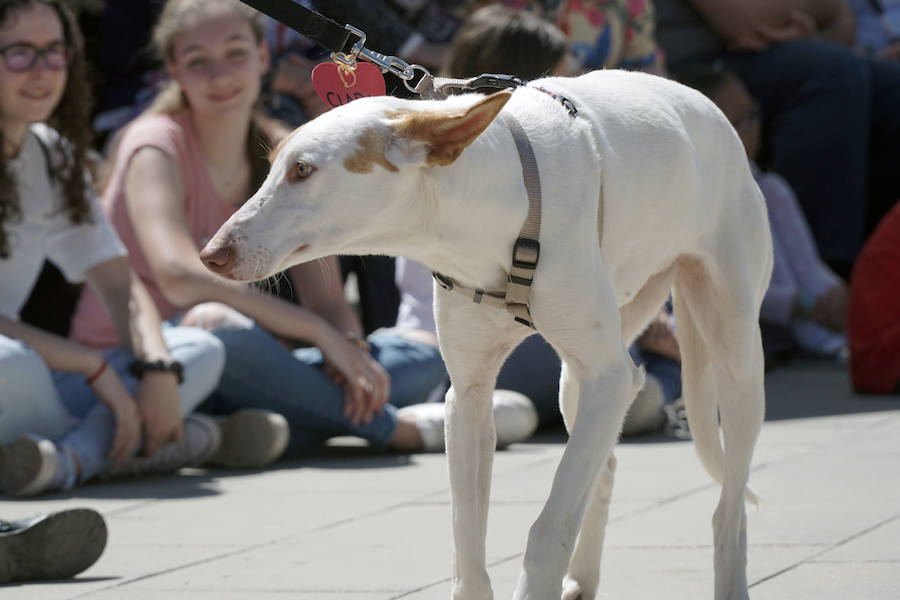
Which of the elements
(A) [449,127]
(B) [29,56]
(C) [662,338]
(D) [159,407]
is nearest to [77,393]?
(D) [159,407]

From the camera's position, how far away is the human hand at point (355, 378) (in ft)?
18.6

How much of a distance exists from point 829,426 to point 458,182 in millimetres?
3795

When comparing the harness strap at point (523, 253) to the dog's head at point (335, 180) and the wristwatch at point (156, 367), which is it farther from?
the wristwatch at point (156, 367)

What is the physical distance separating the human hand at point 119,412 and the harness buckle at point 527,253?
8.84ft

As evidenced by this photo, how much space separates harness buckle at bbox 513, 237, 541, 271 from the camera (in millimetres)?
2908

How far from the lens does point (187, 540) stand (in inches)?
169

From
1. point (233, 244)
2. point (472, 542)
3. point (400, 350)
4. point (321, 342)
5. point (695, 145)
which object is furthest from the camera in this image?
point (400, 350)

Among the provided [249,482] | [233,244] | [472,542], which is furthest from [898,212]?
[233,244]

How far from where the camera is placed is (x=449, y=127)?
9.12 ft

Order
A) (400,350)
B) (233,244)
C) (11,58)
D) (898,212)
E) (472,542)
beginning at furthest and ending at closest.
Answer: (898,212)
(400,350)
(11,58)
(472,542)
(233,244)

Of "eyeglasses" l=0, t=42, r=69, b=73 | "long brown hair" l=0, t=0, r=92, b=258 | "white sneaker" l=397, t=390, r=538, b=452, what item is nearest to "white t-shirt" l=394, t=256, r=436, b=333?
"white sneaker" l=397, t=390, r=538, b=452

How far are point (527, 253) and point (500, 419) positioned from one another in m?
2.99

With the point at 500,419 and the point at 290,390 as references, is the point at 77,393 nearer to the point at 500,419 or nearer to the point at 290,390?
the point at 290,390

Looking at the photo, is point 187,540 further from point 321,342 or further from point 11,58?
point 11,58
